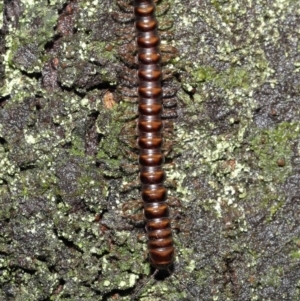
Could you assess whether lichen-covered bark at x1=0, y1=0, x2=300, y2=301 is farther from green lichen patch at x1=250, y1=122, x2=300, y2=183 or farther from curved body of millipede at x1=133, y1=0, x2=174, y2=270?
curved body of millipede at x1=133, y1=0, x2=174, y2=270

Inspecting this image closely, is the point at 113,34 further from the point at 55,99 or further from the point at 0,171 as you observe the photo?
the point at 0,171

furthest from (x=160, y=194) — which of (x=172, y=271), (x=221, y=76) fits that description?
(x=221, y=76)

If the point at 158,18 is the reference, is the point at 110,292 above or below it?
below

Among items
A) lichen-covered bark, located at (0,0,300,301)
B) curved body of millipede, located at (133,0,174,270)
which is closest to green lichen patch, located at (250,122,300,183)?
lichen-covered bark, located at (0,0,300,301)

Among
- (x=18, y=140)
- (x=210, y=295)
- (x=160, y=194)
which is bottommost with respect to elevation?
(x=210, y=295)

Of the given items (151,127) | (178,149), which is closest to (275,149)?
(178,149)
